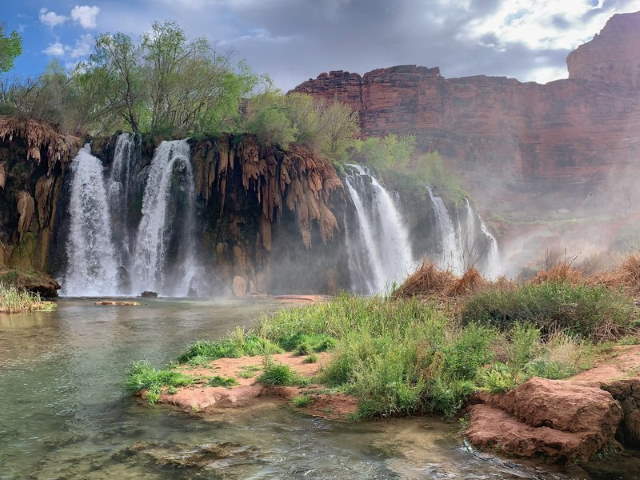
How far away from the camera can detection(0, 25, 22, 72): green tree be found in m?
33.6

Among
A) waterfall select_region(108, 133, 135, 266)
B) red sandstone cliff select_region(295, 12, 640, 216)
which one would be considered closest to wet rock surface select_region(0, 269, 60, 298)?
waterfall select_region(108, 133, 135, 266)

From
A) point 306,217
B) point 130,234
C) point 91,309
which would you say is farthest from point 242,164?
point 91,309

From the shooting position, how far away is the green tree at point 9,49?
3362cm

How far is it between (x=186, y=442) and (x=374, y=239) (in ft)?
98.3

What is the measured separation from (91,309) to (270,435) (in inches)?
558

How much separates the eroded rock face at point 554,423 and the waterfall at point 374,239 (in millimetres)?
27566

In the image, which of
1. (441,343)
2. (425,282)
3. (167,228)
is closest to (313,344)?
(441,343)

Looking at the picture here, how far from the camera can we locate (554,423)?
15.5 feet

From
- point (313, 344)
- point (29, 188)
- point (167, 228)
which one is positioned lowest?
point (313, 344)

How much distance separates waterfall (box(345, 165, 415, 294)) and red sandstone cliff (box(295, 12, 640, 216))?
4516 cm

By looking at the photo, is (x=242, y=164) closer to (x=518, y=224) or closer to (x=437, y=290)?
(x=437, y=290)

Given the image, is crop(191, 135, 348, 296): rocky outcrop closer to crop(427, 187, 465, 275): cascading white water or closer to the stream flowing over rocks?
the stream flowing over rocks

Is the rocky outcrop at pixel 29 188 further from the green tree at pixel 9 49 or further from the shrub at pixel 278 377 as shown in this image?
the shrub at pixel 278 377

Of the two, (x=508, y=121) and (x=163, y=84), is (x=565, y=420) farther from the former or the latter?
(x=508, y=121)
